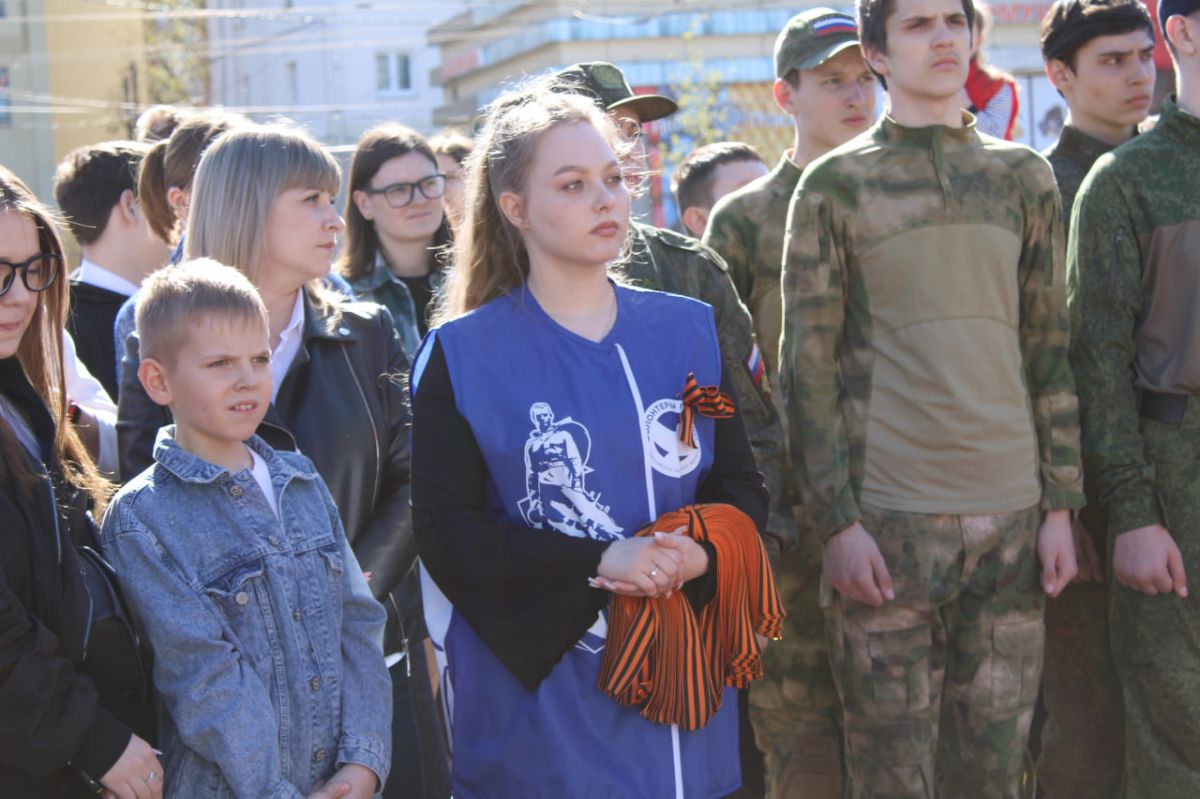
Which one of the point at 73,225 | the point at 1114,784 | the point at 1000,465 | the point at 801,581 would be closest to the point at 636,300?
the point at 1000,465

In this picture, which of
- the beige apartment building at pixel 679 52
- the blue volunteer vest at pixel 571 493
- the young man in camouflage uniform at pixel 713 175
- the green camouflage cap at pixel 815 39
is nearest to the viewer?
the blue volunteer vest at pixel 571 493

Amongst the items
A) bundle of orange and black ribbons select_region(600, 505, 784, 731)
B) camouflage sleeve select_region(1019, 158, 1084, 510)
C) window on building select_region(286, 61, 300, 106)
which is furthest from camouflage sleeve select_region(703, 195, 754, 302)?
window on building select_region(286, 61, 300, 106)

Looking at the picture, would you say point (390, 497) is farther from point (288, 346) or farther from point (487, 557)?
point (487, 557)

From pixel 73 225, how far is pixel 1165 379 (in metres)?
3.80

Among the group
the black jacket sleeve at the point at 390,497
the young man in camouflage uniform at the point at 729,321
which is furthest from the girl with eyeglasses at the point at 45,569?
the young man in camouflage uniform at the point at 729,321

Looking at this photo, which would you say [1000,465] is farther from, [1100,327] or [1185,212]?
[1185,212]

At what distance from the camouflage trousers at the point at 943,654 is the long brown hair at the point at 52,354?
208 cm

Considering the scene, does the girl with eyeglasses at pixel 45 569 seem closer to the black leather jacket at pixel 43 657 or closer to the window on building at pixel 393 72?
the black leather jacket at pixel 43 657

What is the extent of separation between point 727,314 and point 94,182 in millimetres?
2684

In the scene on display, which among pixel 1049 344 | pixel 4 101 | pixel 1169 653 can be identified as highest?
pixel 4 101

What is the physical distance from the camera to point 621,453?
2969mm

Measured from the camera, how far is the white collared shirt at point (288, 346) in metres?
3.67

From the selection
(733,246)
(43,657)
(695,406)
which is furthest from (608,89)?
(43,657)

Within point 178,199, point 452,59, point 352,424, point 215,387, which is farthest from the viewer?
point 452,59
